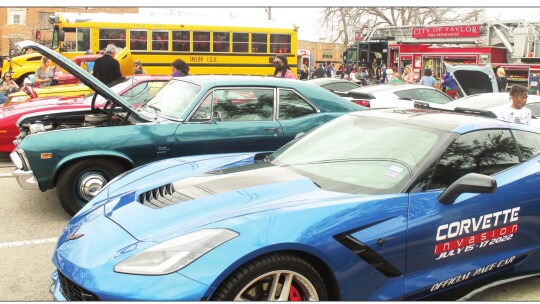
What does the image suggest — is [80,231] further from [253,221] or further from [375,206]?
[375,206]

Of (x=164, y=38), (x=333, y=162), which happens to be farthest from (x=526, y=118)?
(x=164, y=38)

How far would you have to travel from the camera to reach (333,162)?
11.8 feet

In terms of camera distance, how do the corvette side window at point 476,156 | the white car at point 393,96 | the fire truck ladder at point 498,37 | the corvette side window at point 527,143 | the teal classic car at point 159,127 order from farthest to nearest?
the fire truck ladder at point 498,37
the white car at point 393,96
the teal classic car at point 159,127
the corvette side window at point 527,143
the corvette side window at point 476,156

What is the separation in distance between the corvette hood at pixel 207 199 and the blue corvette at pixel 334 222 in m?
0.01

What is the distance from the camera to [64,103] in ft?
24.2

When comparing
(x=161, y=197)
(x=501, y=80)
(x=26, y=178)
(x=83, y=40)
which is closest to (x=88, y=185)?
(x=26, y=178)

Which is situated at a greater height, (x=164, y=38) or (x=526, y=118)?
(x=164, y=38)

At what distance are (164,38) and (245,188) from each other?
56.9 ft

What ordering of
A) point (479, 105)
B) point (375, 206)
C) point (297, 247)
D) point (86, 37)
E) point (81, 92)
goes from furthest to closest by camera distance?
1. point (86, 37)
2. point (81, 92)
3. point (479, 105)
4. point (375, 206)
5. point (297, 247)

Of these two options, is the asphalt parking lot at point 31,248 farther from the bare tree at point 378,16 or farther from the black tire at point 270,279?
the bare tree at point 378,16

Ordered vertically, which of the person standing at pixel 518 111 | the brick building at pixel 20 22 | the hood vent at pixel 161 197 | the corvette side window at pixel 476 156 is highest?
the brick building at pixel 20 22

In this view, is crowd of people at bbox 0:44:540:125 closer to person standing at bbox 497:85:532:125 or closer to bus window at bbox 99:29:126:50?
person standing at bbox 497:85:532:125

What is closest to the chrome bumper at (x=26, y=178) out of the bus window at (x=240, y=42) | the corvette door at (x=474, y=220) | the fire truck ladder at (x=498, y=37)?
the corvette door at (x=474, y=220)

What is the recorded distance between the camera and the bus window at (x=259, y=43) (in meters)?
20.9
